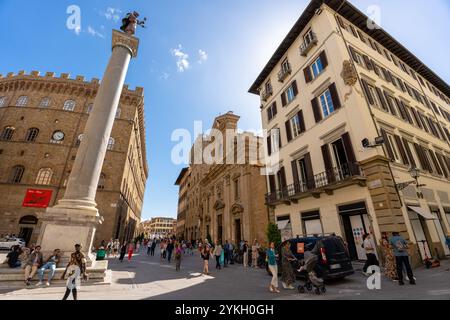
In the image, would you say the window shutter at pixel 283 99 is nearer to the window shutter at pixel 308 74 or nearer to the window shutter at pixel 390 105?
the window shutter at pixel 308 74

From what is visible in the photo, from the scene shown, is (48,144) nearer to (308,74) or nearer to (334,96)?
(308,74)

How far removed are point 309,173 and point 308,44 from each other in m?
9.99

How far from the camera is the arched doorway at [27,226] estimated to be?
23.4 meters

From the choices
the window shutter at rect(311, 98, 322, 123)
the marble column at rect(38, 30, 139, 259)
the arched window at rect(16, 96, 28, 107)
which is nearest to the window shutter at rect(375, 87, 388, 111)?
the window shutter at rect(311, 98, 322, 123)

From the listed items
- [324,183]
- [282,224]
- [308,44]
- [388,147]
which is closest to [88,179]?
[324,183]

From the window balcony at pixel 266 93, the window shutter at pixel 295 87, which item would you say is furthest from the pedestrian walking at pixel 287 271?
the window balcony at pixel 266 93

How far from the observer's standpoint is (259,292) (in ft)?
22.9

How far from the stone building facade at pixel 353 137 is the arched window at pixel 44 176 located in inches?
1046

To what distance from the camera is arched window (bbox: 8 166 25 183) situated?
25141 millimetres

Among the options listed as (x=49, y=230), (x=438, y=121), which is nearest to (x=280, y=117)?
(x=438, y=121)

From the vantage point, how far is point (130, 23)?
12297mm

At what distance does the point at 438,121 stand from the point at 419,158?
845 centimetres

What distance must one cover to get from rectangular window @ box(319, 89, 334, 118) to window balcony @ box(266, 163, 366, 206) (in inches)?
Result: 151

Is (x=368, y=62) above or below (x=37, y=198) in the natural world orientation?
above
